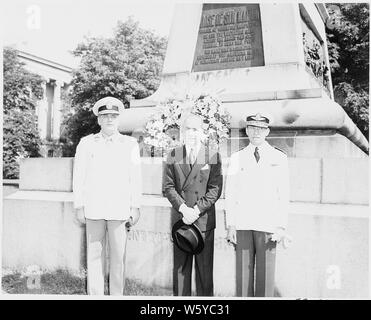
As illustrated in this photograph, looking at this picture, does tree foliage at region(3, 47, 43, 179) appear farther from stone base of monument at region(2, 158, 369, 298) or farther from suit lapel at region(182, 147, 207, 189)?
suit lapel at region(182, 147, 207, 189)

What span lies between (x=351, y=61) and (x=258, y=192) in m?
9.56

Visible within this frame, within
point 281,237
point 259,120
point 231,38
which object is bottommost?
point 281,237

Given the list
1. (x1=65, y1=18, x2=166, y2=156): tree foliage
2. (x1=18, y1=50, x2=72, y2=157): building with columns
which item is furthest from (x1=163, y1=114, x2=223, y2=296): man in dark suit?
(x1=65, y1=18, x2=166, y2=156): tree foliage

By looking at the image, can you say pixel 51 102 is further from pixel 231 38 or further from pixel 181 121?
pixel 181 121

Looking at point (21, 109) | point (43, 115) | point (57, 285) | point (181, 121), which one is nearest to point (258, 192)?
point (181, 121)

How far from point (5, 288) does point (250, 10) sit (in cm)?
442

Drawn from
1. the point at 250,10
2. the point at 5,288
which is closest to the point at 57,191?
the point at 5,288

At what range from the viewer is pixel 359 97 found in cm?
1094

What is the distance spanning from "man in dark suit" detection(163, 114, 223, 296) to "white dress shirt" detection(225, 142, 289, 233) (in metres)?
0.17

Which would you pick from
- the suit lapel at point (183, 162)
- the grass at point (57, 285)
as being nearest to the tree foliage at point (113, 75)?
the grass at point (57, 285)

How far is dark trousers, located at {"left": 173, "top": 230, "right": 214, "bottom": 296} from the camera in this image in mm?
4453

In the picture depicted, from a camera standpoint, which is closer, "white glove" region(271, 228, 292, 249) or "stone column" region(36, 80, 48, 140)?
"white glove" region(271, 228, 292, 249)

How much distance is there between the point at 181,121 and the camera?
17.3 feet
